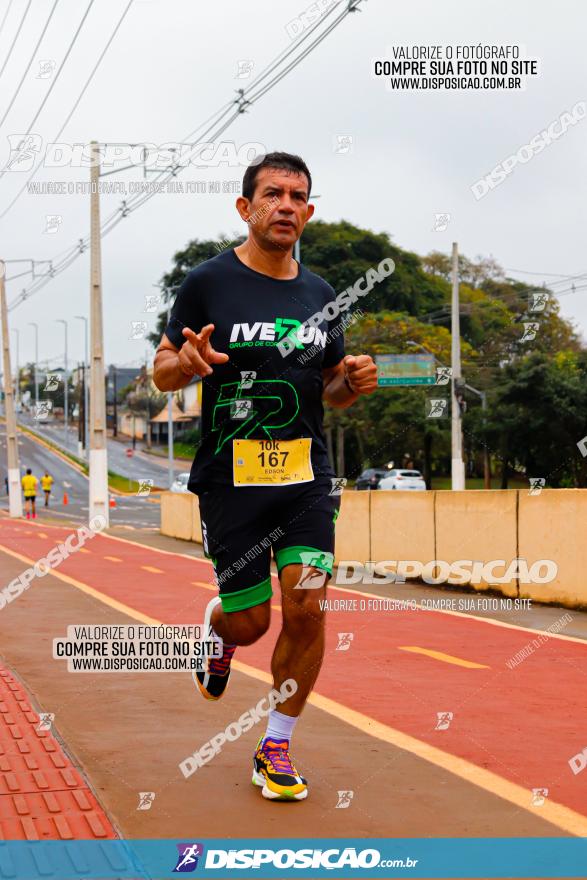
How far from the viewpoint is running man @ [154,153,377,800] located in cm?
459

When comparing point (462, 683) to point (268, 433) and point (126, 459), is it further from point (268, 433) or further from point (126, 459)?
point (126, 459)

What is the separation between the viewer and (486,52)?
17391mm

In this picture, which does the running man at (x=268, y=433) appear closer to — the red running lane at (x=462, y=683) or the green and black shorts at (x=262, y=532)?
the green and black shorts at (x=262, y=532)

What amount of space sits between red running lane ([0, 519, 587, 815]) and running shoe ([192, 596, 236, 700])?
94cm

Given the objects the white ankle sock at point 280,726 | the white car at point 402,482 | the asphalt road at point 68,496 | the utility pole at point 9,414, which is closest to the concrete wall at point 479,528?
the white ankle sock at point 280,726

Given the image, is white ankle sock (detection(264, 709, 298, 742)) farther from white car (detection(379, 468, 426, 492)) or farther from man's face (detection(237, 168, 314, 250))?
white car (detection(379, 468, 426, 492))

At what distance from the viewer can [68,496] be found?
6750cm

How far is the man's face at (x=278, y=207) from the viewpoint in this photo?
4746 mm

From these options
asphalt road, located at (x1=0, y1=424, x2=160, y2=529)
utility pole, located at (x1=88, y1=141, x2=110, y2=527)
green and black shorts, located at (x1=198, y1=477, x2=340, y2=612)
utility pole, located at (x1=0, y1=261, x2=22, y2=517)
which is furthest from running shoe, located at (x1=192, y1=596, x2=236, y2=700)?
utility pole, located at (x1=0, y1=261, x2=22, y2=517)

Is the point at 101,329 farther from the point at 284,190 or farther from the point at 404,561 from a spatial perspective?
the point at 284,190

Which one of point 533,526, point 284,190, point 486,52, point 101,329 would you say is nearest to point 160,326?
point 101,329

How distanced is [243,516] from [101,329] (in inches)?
1101

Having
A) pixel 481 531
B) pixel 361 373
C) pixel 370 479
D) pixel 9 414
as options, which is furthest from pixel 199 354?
pixel 370 479

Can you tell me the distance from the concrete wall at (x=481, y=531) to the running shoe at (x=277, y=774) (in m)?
7.57
